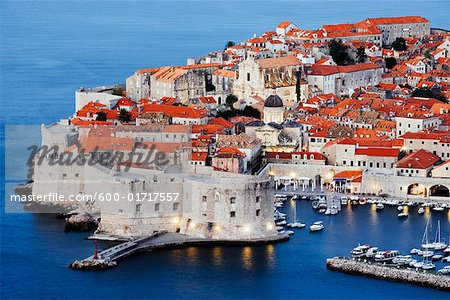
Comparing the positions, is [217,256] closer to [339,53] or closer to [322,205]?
[322,205]

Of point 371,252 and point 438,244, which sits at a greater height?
point 438,244

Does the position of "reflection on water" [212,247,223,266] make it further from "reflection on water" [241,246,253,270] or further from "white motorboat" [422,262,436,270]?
"white motorboat" [422,262,436,270]

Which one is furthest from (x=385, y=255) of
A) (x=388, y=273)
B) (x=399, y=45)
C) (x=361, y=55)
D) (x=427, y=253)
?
(x=399, y=45)

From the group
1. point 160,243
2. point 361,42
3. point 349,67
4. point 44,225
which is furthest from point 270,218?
point 361,42

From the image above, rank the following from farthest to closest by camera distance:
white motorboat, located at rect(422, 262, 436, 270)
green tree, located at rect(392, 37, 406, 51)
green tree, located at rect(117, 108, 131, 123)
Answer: green tree, located at rect(392, 37, 406, 51)
green tree, located at rect(117, 108, 131, 123)
white motorboat, located at rect(422, 262, 436, 270)

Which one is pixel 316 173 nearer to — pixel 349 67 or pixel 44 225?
pixel 44 225

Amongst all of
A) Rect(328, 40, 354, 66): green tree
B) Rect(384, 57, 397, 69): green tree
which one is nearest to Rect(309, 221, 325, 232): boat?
Rect(328, 40, 354, 66): green tree

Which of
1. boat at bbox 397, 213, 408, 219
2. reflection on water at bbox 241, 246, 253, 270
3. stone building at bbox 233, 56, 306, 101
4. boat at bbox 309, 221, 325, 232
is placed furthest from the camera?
stone building at bbox 233, 56, 306, 101
